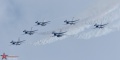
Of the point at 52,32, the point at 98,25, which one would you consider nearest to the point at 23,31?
the point at 52,32

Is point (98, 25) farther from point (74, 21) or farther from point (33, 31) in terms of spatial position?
point (33, 31)

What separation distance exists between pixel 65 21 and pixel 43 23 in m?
11.4

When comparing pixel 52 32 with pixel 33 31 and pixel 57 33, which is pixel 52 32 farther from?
pixel 33 31

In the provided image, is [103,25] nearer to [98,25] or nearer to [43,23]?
[98,25]

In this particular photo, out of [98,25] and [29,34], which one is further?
[29,34]

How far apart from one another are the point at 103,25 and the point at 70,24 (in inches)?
500

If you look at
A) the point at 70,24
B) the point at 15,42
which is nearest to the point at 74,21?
the point at 70,24

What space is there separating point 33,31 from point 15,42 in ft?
33.3

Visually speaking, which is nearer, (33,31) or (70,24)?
(70,24)

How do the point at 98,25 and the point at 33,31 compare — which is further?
the point at 33,31

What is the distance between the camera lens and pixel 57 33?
16462 cm

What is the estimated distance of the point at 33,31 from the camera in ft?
575

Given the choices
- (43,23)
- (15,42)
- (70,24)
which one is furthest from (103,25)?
(15,42)

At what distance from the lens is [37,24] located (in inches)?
6777
